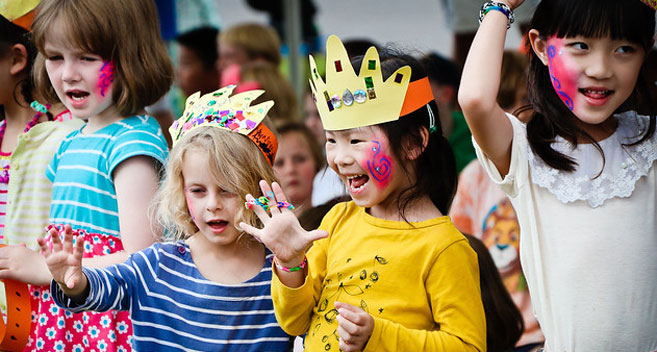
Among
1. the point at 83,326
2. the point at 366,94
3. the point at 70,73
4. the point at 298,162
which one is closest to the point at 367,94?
the point at 366,94

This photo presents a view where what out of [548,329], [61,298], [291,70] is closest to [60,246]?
[61,298]

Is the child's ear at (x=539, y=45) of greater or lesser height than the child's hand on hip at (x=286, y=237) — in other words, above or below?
above

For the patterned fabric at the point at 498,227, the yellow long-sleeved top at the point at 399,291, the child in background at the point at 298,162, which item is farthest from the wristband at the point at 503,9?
the child in background at the point at 298,162

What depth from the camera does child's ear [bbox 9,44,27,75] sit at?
3.27 metres

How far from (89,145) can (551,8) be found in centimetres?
168

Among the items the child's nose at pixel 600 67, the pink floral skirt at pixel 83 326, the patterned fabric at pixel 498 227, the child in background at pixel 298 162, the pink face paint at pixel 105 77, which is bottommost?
the patterned fabric at pixel 498 227

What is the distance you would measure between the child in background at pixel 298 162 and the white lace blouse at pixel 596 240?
230 centimetres

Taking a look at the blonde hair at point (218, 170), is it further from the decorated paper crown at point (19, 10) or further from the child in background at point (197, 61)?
the child in background at point (197, 61)

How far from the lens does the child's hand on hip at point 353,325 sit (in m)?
2.12

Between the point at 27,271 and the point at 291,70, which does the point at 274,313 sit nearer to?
the point at 27,271

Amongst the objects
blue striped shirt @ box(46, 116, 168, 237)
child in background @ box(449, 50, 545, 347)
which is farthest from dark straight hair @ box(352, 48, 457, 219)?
child in background @ box(449, 50, 545, 347)

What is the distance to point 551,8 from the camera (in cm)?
234

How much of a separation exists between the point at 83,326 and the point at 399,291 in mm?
1279

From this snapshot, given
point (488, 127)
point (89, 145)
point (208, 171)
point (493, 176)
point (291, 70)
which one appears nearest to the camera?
point (488, 127)
